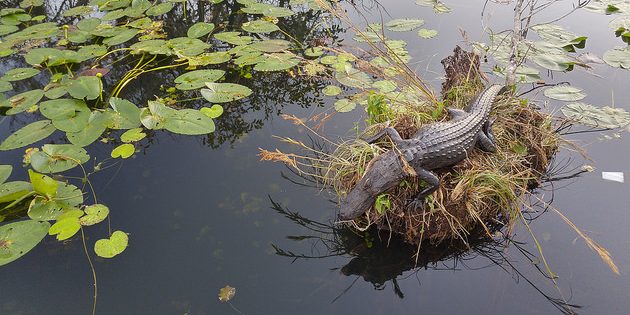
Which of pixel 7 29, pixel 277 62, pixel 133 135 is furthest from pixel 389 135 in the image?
pixel 7 29

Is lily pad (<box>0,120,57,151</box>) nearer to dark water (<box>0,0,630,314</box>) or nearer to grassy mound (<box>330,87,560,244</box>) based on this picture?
dark water (<box>0,0,630,314</box>)

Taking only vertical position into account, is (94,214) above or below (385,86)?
below

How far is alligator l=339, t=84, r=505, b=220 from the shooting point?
264 centimetres

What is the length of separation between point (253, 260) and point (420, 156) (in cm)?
125

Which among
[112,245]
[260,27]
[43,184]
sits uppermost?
[260,27]

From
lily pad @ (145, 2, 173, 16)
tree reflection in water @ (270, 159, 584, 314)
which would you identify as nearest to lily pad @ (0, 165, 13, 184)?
tree reflection in water @ (270, 159, 584, 314)

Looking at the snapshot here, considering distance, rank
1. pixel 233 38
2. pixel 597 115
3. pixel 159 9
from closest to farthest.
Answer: pixel 597 115 < pixel 233 38 < pixel 159 9

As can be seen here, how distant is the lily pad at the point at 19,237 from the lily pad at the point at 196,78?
1.66m

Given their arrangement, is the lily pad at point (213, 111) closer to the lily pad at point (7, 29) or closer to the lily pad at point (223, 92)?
the lily pad at point (223, 92)

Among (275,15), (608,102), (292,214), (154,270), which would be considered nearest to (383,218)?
(292,214)

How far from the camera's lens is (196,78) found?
3967mm

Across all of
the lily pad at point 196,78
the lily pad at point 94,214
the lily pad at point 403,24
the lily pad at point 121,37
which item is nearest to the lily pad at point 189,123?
the lily pad at point 196,78

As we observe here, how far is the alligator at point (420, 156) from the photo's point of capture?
2.64 m

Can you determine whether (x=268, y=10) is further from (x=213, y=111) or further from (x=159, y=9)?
(x=213, y=111)
